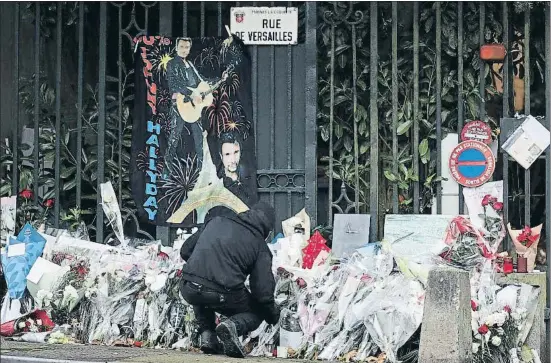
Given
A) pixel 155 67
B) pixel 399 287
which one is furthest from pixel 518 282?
pixel 155 67

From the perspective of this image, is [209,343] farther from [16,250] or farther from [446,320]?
[16,250]

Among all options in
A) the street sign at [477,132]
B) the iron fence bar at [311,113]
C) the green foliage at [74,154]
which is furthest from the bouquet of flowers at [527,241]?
the green foliage at [74,154]

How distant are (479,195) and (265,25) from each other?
2866 millimetres

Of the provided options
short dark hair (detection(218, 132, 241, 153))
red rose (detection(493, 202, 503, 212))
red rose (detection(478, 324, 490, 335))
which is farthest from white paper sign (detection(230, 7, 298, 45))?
red rose (detection(478, 324, 490, 335))

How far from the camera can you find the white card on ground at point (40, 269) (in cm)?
1076

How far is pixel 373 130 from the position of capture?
431 inches

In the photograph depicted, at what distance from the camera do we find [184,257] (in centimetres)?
970

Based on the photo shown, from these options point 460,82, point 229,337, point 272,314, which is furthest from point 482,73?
point 229,337

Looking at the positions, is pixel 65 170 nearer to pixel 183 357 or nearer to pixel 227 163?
pixel 227 163

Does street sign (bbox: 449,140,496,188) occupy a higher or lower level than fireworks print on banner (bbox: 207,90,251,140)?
lower

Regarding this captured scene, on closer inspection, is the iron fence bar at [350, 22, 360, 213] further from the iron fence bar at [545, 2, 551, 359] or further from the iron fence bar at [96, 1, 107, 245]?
the iron fence bar at [96, 1, 107, 245]

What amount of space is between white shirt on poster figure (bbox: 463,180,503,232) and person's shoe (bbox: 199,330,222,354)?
2985 mm

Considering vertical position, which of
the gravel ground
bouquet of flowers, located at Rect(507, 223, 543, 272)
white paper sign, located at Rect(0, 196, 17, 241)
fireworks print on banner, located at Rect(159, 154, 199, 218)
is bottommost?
the gravel ground

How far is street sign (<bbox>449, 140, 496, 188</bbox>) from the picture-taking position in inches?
423
